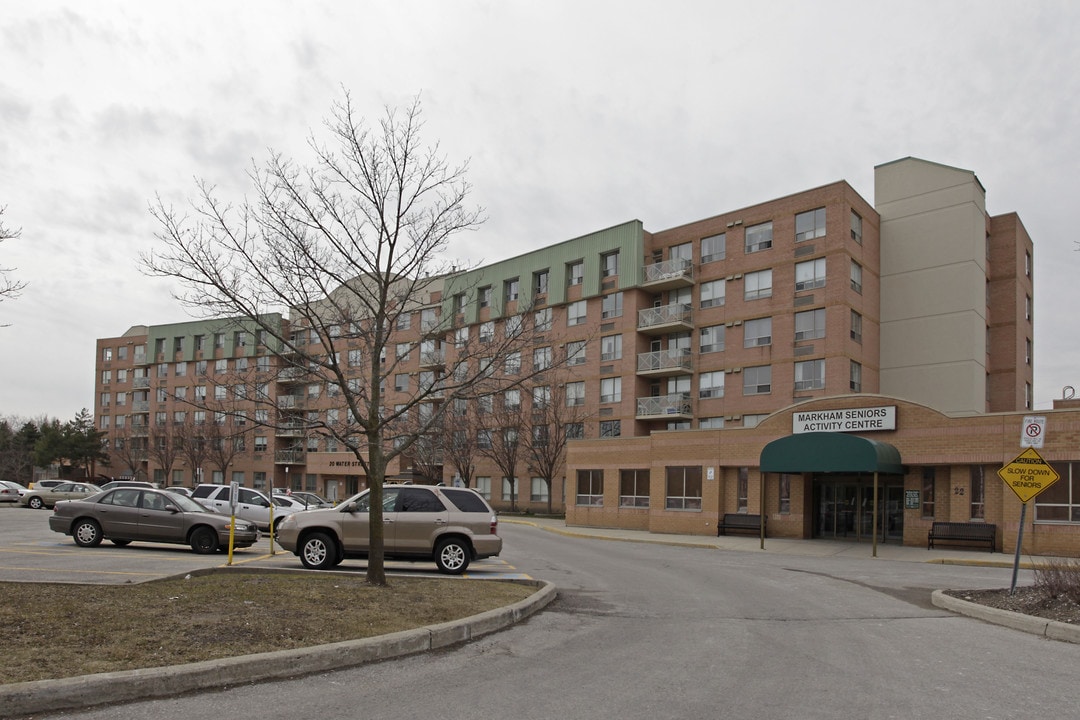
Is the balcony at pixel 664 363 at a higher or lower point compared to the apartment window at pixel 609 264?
lower

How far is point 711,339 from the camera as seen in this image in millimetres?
47281

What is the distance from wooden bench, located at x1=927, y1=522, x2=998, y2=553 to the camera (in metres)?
25.2

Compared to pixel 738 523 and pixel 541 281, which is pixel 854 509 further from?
pixel 541 281

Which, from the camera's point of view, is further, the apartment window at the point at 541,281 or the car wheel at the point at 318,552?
the apartment window at the point at 541,281

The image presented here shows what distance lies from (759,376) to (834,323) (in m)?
5.10

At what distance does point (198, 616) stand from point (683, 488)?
26.6 metres

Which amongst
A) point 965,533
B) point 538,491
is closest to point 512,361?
point 965,533

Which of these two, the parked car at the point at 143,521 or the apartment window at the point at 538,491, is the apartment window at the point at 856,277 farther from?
the parked car at the point at 143,521

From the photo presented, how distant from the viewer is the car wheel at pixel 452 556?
620 inches

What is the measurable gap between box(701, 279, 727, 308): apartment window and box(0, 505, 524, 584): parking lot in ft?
101

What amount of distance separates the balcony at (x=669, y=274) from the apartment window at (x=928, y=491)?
73.5 ft

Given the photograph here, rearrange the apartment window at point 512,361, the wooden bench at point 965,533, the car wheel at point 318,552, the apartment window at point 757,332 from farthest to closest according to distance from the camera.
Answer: the apartment window at point 757,332 → the wooden bench at point 965,533 → the car wheel at point 318,552 → the apartment window at point 512,361

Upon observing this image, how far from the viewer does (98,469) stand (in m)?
92.9

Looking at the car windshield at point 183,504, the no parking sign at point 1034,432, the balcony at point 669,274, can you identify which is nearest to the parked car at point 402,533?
the car windshield at point 183,504
